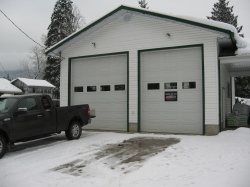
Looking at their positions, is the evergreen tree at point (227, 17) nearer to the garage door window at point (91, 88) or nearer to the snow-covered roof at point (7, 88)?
the garage door window at point (91, 88)

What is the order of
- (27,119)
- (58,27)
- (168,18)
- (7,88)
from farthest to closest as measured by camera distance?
(7,88), (58,27), (168,18), (27,119)

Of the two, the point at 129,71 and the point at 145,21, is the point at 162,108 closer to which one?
the point at 129,71

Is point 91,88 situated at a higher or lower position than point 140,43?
lower

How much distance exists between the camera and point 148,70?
1323 cm

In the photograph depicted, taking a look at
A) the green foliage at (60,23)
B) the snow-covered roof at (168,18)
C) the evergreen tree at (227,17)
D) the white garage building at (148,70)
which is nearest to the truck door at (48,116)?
the white garage building at (148,70)

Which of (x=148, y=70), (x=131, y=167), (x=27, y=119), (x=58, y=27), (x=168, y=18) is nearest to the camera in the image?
(x=131, y=167)

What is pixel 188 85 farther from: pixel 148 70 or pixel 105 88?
pixel 105 88

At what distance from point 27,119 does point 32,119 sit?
8.2 inches

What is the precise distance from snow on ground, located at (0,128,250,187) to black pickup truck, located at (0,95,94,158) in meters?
0.60

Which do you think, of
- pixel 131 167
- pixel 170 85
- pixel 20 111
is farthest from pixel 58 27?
pixel 131 167

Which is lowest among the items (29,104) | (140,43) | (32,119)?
(32,119)

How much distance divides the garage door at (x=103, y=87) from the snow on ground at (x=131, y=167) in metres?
4.47

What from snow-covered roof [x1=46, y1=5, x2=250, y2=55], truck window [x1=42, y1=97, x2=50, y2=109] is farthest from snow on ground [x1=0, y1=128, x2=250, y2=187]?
snow-covered roof [x1=46, y1=5, x2=250, y2=55]

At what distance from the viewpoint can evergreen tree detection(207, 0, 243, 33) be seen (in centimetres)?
3891
